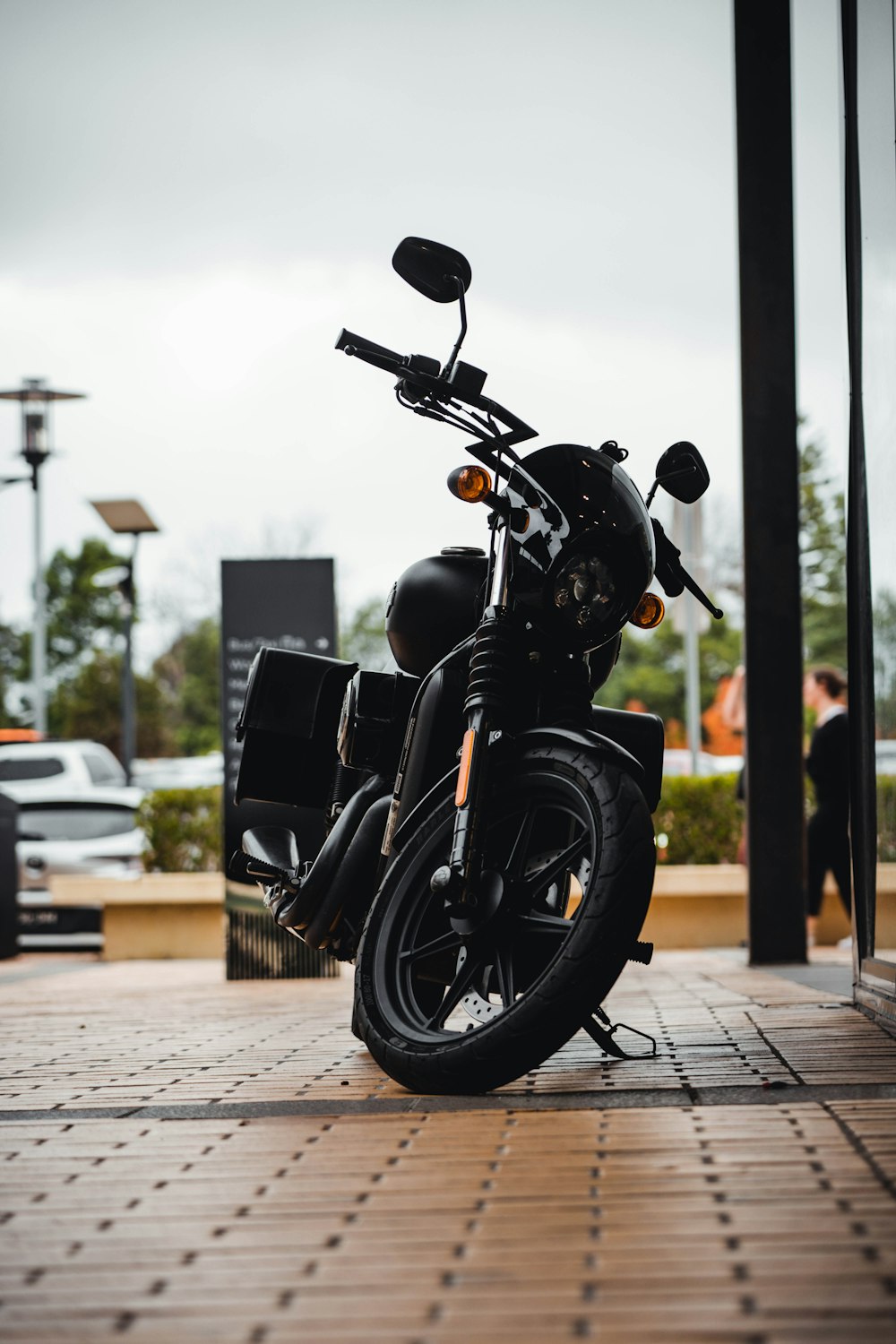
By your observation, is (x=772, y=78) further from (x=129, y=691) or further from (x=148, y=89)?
(x=129, y=691)

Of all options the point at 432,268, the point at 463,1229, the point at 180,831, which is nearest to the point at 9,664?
the point at 180,831

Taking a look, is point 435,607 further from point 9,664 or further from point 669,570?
point 9,664

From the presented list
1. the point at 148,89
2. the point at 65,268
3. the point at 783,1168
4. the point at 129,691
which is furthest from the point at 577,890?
the point at 129,691

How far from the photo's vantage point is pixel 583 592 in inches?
125

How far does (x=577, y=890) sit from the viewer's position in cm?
1152

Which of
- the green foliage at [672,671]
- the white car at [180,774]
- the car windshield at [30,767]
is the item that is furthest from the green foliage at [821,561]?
the car windshield at [30,767]

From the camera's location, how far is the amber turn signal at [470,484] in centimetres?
319

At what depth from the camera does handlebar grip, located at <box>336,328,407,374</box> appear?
3.46 m

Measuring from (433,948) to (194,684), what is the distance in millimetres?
45208

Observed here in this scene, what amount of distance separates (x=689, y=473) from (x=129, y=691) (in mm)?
20614

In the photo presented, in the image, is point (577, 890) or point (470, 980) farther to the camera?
point (577, 890)

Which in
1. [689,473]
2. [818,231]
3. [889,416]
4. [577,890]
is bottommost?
[577,890]

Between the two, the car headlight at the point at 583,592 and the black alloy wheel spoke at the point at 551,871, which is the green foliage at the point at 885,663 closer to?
the car headlight at the point at 583,592

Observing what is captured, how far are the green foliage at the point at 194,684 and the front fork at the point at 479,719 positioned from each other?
44.2 meters
